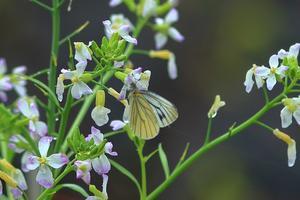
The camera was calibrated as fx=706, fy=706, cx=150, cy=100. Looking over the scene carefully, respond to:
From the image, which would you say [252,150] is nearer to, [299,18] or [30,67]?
[299,18]

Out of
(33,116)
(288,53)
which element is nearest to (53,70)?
(33,116)

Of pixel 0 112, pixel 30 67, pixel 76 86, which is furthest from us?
pixel 30 67

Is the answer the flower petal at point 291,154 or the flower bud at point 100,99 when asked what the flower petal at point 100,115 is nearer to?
the flower bud at point 100,99

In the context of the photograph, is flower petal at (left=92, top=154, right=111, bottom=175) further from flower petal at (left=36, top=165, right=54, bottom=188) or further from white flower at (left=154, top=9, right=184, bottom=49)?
white flower at (left=154, top=9, right=184, bottom=49)

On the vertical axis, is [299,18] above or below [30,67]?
below

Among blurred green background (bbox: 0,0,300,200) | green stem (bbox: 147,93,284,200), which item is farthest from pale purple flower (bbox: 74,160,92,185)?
blurred green background (bbox: 0,0,300,200)

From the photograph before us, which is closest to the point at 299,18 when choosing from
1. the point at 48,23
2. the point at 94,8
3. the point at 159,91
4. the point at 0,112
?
the point at 159,91
